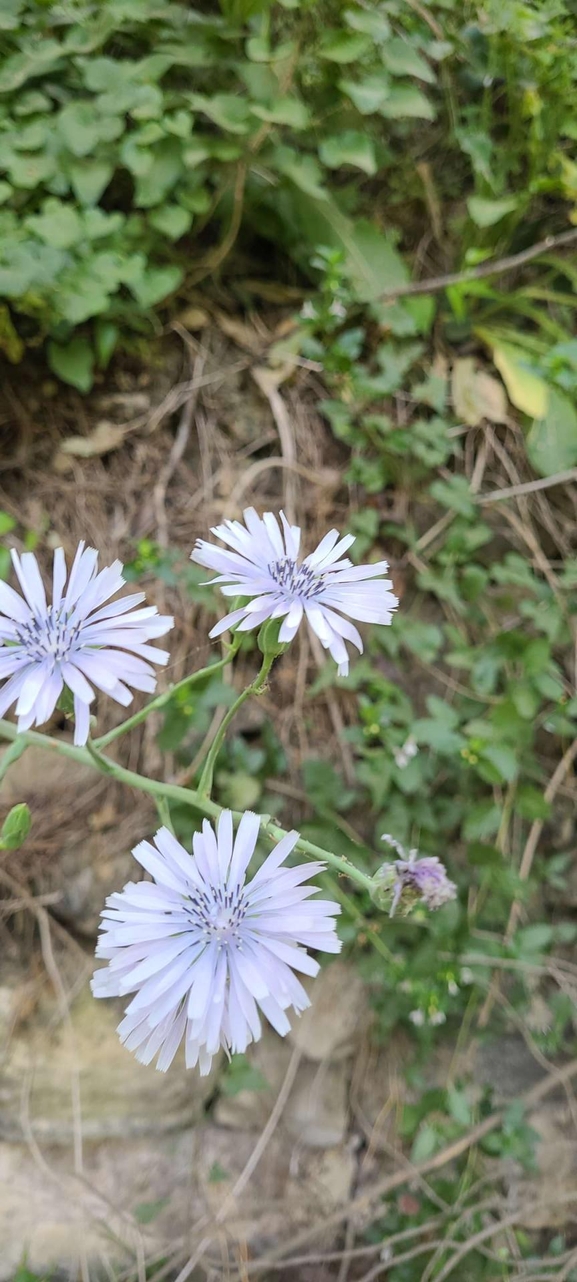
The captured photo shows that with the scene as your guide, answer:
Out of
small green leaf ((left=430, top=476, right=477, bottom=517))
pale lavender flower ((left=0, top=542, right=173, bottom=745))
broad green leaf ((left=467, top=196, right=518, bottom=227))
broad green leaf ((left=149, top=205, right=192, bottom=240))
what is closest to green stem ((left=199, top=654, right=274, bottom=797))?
pale lavender flower ((left=0, top=542, right=173, bottom=745))

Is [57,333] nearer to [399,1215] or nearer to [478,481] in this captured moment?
[478,481]

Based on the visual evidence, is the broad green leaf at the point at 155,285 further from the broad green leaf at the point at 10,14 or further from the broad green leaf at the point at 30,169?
the broad green leaf at the point at 10,14

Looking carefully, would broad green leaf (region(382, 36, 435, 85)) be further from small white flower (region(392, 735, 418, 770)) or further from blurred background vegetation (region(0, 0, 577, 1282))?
small white flower (region(392, 735, 418, 770))

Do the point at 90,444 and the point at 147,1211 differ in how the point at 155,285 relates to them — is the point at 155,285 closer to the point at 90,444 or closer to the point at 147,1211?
the point at 90,444

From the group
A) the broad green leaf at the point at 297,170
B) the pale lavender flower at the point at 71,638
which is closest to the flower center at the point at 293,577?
the pale lavender flower at the point at 71,638

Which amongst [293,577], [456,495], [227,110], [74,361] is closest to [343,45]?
[227,110]

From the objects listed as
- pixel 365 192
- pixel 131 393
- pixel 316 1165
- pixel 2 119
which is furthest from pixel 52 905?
pixel 365 192
